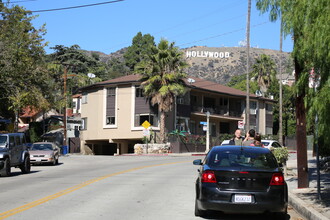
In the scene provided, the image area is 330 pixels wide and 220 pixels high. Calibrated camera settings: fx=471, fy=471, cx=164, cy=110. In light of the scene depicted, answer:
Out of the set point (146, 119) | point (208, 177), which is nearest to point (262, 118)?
point (146, 119)

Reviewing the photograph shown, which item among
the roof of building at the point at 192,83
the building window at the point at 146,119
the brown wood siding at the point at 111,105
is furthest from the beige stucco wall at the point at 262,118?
the brown wood siding at the point at 111,105

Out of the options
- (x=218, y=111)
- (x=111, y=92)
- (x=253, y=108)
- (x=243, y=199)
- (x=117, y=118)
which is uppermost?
(x=111, y=92)

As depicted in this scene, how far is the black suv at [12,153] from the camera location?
19734 mm

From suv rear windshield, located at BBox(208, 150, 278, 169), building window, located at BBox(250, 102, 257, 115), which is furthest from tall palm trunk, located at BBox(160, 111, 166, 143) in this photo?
suv rear windshield, located at BBox(208, 150, 278, 169)

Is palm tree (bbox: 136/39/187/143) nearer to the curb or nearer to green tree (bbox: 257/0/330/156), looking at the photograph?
the curb

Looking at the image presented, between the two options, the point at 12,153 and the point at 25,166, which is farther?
the point at 25,166

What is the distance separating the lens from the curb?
9039mm

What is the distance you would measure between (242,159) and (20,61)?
23.1 m

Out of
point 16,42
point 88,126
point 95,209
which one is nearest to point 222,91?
point 88,126

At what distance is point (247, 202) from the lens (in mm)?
8875

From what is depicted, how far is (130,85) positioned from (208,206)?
43172 mm

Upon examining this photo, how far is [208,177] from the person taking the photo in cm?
917

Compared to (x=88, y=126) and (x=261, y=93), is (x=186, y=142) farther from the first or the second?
(x=261, y=93)

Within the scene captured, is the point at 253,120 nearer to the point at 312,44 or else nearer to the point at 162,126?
the point at 162,126
